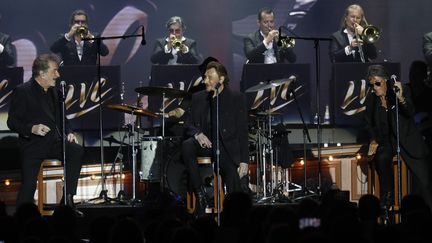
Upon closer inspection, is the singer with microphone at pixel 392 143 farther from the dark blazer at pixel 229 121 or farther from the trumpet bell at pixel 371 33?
the trumpet bell at pixel 371 33

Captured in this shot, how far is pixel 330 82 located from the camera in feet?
50.2

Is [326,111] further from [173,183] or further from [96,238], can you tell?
[96,238]

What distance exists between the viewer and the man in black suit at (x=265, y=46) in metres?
15.5

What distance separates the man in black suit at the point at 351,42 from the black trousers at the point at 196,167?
4.10 meters

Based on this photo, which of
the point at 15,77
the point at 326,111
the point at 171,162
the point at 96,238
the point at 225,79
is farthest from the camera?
the point at 326,111

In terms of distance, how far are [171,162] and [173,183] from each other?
263 millimetres

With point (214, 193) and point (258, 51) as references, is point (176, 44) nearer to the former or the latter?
point (258, 51)

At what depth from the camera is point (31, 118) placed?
1207cm

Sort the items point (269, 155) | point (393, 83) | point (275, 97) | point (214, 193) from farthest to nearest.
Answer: point (275, 97) → point (269, 155) → point (214, 193) → point (393, 83)

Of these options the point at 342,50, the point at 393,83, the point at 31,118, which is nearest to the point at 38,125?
the point at 31,118

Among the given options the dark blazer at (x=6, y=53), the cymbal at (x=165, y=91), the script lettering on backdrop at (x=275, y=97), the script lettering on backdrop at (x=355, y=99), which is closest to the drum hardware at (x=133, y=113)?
the cymbal at (x=165, y=91)

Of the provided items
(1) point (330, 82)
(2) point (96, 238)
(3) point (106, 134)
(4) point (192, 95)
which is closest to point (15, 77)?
(3) point (106, 134)

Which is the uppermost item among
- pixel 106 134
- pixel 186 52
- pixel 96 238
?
pixel 186 52

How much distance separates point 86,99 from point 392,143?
4680 millimetres
